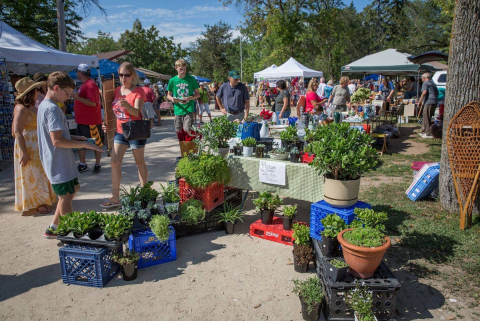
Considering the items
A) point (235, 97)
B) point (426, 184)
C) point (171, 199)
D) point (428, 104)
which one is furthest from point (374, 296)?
point (428, 104)

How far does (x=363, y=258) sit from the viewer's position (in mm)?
2572

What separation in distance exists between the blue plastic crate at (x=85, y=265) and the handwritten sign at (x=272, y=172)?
1.91 metres

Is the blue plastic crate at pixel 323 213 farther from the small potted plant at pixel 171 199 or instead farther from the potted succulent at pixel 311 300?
the small potted plant at pixel 171 199

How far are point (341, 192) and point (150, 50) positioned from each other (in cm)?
2898

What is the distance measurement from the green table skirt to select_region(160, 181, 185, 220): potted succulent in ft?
2.41

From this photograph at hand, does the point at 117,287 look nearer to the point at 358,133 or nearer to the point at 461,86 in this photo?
the point at 358,133

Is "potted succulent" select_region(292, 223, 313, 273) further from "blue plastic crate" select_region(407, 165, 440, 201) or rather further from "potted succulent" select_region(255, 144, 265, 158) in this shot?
"blue plastic crate" select_region(407, 165, 440, 201)

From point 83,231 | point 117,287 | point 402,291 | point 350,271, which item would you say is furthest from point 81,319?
point 402,291

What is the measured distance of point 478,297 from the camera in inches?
113

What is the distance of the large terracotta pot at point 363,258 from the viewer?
2543 mm

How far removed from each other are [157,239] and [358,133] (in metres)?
2.29

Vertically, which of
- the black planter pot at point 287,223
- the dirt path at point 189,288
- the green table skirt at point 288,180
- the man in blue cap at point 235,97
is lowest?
the dirt path at point 189,288

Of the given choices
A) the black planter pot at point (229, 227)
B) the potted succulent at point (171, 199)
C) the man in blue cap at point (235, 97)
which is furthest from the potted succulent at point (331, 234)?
the man in blue cap at point (235, 97)

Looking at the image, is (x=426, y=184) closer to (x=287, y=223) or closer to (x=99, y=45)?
(x=287, y=223)
